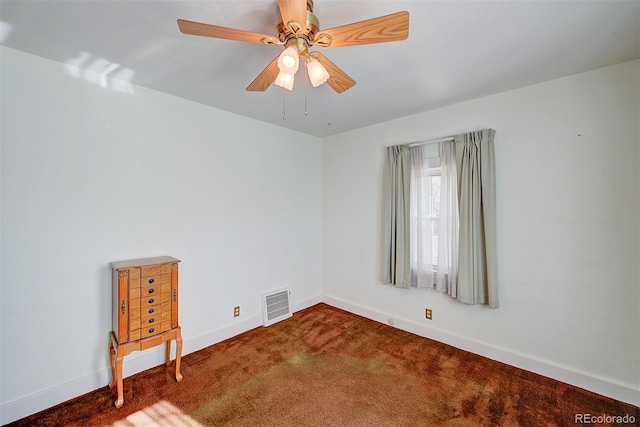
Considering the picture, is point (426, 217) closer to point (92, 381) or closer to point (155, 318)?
point (155, 318)

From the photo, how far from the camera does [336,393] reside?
2.10 metres

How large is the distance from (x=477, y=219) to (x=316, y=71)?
203cm

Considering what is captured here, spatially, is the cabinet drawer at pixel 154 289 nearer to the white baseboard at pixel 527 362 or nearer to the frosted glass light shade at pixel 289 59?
the frosted glass light shade at pixel 289 59

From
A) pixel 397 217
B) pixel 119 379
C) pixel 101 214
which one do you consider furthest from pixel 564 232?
pixel 101 214

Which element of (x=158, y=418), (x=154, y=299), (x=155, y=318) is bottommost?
(x=158, y=418)

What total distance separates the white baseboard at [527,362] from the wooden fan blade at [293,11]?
3040mm

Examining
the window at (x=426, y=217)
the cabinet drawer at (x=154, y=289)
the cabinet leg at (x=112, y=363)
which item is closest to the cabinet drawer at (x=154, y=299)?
the cabinet drawer at (x=154, y=289)

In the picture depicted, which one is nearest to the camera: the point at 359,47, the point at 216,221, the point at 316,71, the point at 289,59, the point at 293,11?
the point at 293,11

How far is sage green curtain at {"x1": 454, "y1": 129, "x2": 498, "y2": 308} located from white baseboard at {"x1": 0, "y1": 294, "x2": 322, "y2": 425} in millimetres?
2532

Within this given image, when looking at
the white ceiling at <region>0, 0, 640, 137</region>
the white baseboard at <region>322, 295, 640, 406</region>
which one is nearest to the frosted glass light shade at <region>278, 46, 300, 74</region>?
the white ceiling at <region>0, 0, 640, 137</region>

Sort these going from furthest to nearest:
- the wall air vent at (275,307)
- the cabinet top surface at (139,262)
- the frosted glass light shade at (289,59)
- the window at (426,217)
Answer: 1. the wall air vent at (275,307)
2. the window at (426,217)
3. the cabinet top surface at (139,262)
4. the frosted glass light shade at (289,59)

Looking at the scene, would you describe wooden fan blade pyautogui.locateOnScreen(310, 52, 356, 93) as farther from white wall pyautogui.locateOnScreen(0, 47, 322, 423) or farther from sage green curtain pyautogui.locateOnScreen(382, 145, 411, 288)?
white wall pyautogui.locateOnScreen(0, 47, 322, 423)

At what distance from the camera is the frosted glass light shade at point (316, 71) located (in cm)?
145

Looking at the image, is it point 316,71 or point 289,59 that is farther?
point 316,71
